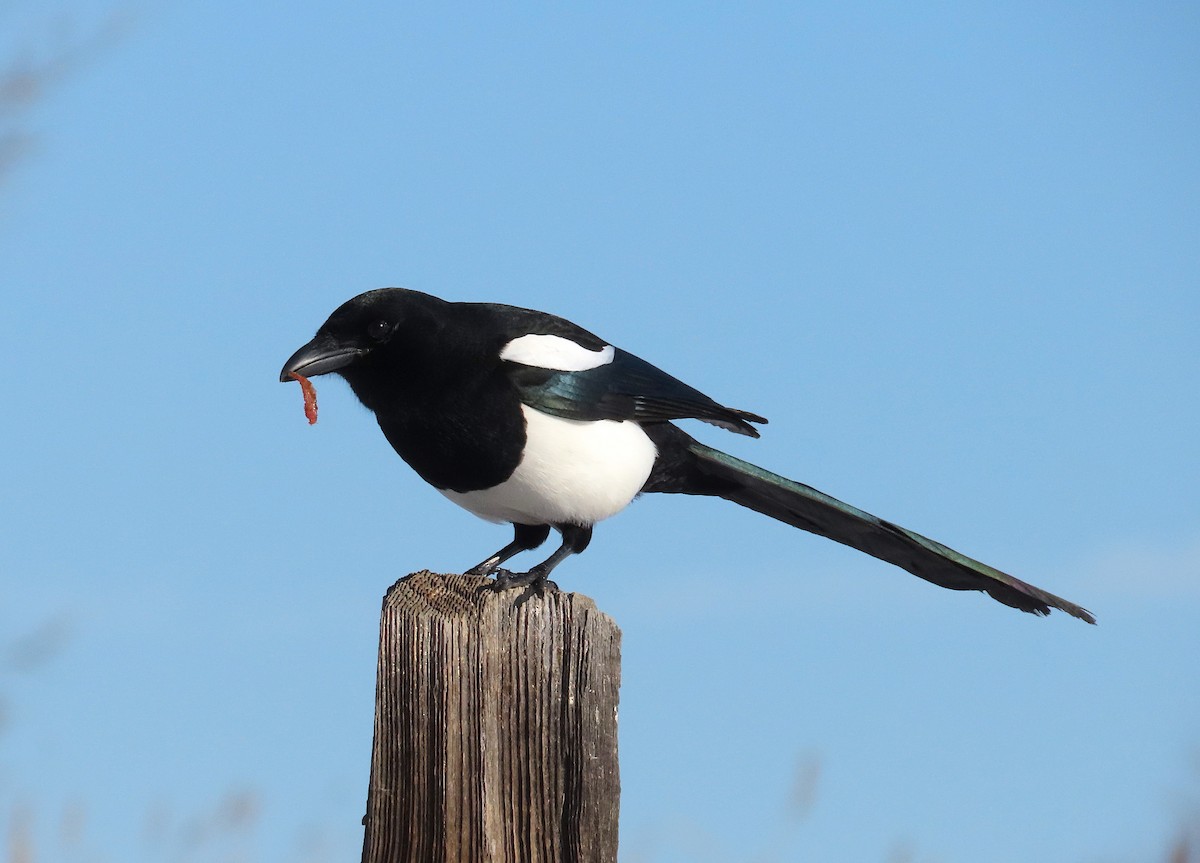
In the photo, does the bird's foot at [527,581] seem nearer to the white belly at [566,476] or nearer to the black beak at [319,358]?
the white belly at [566,476]

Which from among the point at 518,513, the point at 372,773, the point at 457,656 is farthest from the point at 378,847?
the point at 518,513

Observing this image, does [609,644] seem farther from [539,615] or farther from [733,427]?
[733,427]

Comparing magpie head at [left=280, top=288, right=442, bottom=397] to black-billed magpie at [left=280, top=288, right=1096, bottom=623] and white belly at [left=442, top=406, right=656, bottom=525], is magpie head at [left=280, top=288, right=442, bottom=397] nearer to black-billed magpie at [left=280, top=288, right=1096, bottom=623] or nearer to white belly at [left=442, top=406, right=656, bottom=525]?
black-billed magpie at [left=280, top=288, right=1096, bottom=623]

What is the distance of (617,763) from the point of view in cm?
235

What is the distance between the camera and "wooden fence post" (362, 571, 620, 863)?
2273 millimetres

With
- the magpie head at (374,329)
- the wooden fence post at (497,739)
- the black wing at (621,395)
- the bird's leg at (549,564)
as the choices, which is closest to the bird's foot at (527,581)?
the bird's leg at (549,564)

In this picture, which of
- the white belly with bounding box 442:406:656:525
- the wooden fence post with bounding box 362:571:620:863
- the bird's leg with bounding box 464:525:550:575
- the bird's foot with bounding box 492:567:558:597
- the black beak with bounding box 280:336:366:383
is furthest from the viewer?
the bird's leg with bounding box 464:525:550:575

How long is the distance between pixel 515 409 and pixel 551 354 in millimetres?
192

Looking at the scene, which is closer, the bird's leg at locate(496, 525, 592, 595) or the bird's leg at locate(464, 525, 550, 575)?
the bird's leg at locate(496, 525, 592, 595)

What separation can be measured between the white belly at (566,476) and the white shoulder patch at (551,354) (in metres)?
0.13

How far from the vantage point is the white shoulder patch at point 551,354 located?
3492mm

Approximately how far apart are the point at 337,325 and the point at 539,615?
1380 mm

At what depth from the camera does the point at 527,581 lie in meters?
2.97

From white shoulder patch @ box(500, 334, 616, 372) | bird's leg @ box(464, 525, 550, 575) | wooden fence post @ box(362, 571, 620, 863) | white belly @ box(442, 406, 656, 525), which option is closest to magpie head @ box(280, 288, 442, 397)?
white shoulder patch @ box(500, 334, 616, 372)
